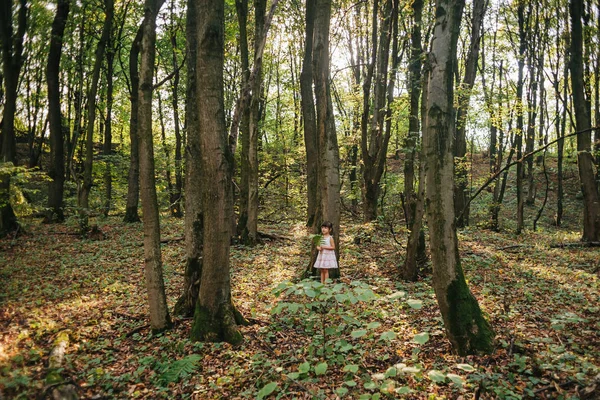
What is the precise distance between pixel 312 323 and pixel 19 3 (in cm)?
1500

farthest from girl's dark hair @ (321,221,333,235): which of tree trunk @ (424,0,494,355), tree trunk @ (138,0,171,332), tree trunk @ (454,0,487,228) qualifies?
tree trunk @ (454,0,487,228)

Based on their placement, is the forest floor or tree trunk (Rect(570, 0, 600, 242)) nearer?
the forest floor

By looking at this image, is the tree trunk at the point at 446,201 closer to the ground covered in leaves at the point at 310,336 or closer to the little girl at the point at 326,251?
the ground covered in leaves at the point at 310,336

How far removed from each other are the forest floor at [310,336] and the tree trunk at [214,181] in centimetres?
34

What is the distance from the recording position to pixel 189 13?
250 inches

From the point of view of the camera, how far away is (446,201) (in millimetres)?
4262

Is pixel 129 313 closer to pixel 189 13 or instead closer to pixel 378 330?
pixel 378 330

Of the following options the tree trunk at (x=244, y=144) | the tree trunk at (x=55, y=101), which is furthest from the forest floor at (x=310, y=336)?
the tree trunk at (x=55, y=101)

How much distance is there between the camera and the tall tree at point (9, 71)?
1110 centimetres

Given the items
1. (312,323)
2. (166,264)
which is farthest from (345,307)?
(166,264)

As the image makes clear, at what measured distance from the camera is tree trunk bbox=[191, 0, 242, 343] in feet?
15.5

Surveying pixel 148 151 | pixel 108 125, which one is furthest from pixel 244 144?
pixel 108 125

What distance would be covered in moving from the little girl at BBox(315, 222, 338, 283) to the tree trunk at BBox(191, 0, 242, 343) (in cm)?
298

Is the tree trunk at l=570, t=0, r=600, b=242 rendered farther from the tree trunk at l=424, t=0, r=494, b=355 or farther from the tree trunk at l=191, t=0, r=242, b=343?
the tree trunk at l=191, t=0, r=242, b=343
